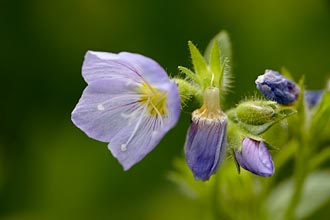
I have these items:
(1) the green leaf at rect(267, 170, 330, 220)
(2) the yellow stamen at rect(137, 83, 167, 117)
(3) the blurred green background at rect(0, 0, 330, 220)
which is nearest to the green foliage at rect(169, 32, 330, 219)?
(1) the green leaf at rect(267, 170, 330, 220)

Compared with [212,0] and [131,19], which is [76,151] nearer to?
[131,19]

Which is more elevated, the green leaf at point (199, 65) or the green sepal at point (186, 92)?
the green leaf at point (199, 65)

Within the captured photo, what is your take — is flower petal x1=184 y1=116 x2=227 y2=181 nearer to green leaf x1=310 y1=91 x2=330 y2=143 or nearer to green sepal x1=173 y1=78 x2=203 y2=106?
green sepal x1=173 y1=78 x2=203 y2=106

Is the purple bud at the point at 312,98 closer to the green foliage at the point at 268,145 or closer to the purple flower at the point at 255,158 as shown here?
the green foliage at the point at 268,145

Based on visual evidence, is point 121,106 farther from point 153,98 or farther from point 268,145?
point 268,145

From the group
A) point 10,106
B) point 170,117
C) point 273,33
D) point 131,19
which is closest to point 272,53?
point 273,33

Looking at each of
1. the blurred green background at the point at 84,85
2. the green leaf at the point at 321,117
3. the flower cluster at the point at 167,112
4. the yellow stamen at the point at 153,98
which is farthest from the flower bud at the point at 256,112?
the blurred green background at the point at 84,85

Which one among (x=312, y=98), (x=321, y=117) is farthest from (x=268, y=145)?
(x=312, y=98)
